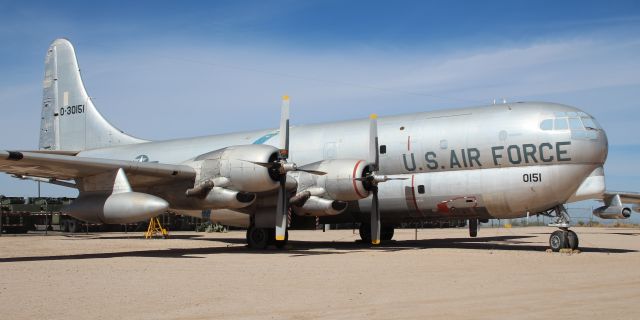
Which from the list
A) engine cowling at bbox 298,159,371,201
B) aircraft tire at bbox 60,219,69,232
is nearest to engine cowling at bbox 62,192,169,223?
engine cowling at bbox 298,159,371,201

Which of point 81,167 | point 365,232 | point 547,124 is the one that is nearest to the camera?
point 81,167

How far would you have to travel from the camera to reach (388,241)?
25859 millimetres

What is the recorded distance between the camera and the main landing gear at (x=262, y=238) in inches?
834

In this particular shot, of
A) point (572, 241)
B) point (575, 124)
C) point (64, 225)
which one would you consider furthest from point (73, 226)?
point (575, 124)

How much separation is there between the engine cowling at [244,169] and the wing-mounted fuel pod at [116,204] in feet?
6.51

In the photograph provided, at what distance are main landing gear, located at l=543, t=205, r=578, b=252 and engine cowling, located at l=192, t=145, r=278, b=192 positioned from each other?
26.6 ft

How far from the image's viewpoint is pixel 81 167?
1805 centimetres

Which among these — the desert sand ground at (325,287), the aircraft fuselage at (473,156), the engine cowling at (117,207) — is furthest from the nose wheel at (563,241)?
the engine cowling at (117,207)

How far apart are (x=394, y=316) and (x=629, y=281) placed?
18.5ft

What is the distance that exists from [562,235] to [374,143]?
610 centimetres

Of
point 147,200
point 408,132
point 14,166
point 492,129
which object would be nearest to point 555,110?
point 492,129

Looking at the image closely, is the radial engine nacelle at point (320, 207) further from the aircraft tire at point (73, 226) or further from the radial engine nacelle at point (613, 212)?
the radial engine nacelle at point (613, 212)

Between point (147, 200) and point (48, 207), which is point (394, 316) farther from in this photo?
point (48, 207)

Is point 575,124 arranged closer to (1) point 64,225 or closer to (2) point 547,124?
(2) point 547,124
